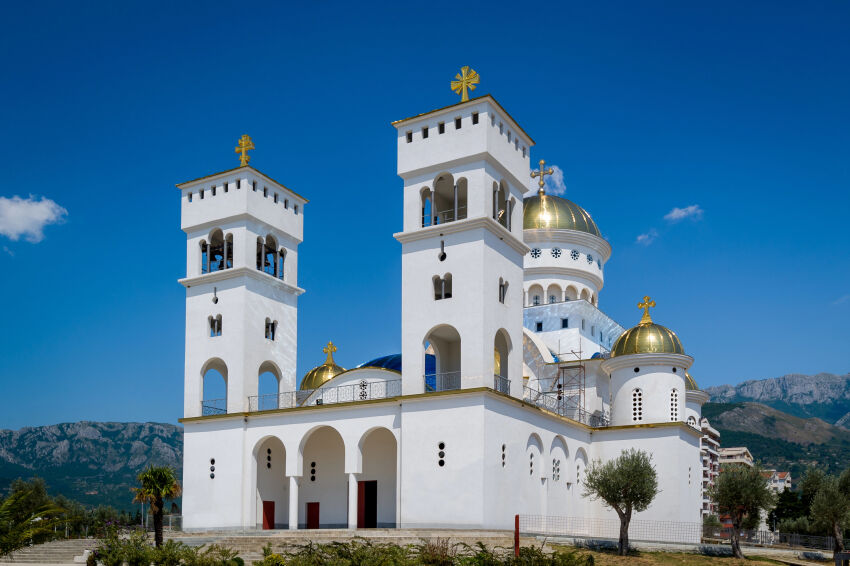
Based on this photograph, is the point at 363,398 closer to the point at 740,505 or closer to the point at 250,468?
the point at 250,468

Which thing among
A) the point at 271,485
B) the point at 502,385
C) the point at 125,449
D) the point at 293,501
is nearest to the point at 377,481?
the point at 293,501

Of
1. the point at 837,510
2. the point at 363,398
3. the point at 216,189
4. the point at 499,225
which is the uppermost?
the point at 216,189

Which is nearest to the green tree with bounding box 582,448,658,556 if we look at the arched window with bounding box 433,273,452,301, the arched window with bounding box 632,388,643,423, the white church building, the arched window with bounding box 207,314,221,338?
the white church building

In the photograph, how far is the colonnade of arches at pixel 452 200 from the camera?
102 ft

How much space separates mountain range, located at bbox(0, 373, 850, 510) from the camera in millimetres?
151500

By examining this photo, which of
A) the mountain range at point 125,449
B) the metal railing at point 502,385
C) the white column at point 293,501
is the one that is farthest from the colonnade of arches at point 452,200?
the mountain range at point 125,449

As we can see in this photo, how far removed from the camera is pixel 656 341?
36.1m

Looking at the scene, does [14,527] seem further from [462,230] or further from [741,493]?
[741,493]

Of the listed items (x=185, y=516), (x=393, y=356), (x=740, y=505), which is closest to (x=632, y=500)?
(x=740, y=505)

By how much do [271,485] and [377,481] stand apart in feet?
13.7

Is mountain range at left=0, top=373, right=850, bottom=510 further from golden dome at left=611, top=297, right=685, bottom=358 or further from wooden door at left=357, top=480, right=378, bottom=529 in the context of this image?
golden dome at left=611, top=297, right=685, bottom=358

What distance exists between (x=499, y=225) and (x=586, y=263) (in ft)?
49.0

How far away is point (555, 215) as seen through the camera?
Result: 44125 mm

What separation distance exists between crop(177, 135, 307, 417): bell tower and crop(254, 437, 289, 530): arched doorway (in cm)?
189
